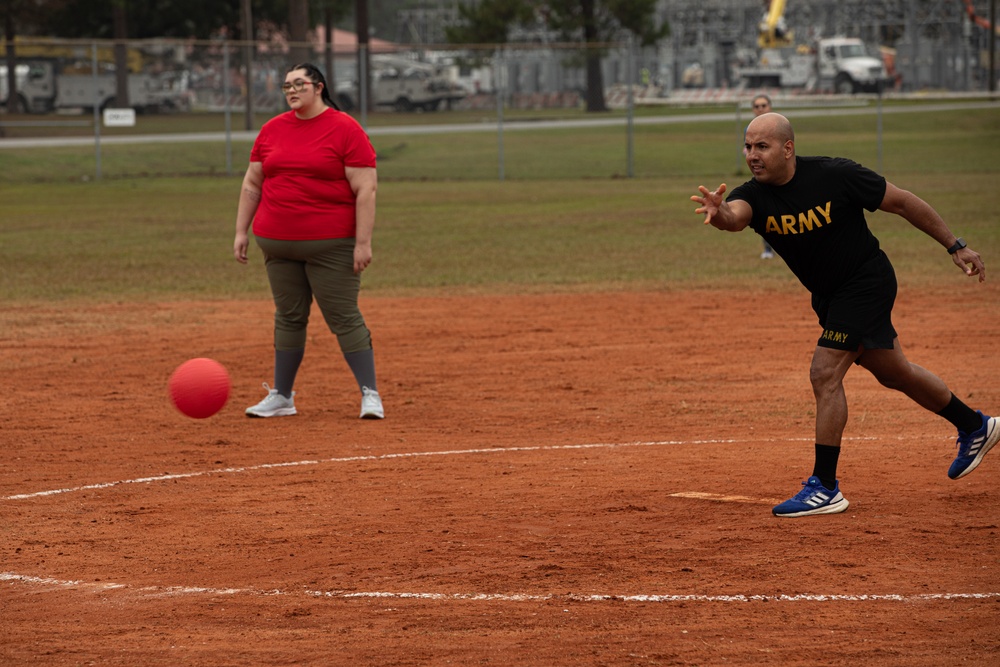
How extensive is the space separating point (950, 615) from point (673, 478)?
7.82ft

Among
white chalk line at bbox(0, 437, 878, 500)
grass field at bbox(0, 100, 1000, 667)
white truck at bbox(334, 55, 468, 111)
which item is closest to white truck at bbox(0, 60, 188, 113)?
white truck at bbox(334, 55, 468, 111)

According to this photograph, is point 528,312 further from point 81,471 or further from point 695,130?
point 695,130

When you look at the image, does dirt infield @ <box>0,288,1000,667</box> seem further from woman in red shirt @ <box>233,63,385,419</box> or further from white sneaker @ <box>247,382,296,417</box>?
woman in red shirt @ <box>233,63,385,419</box>

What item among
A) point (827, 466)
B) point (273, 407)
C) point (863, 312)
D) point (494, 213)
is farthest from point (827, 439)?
point (494, 213)

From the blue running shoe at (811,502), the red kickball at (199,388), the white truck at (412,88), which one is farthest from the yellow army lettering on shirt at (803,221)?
the white truck at (412,88)

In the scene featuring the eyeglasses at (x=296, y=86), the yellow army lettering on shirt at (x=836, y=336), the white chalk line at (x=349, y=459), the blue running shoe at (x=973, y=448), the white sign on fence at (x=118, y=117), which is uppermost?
the white sign on fence at (x=118, y=117)

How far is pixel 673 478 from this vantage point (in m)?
7.27

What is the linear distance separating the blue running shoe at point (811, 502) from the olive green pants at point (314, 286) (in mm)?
3562

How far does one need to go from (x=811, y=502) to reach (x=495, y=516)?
1478 millimetres

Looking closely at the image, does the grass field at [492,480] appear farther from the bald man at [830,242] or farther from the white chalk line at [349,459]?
the bald man at [830,242]

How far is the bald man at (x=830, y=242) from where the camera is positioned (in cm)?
633

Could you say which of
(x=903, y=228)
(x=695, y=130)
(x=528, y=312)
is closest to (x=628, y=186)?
(x=903, y=228)

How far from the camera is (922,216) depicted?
6.45m

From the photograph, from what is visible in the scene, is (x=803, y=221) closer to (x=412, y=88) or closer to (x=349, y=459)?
(x=349, y=459)
